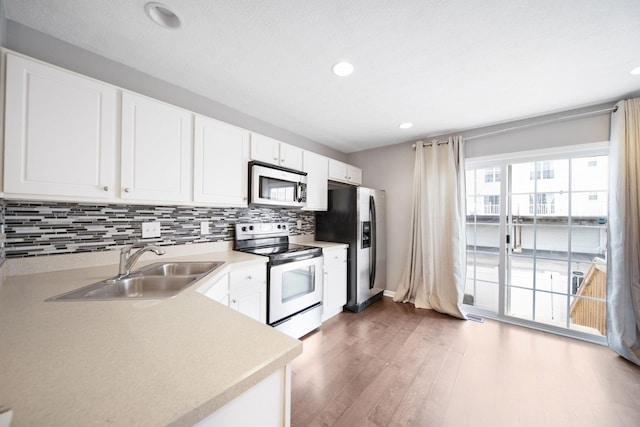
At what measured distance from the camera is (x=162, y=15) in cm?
134

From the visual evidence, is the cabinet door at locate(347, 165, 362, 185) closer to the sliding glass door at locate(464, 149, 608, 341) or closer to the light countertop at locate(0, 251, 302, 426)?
the sliding glass door at locate(464, 149, 608, 341)

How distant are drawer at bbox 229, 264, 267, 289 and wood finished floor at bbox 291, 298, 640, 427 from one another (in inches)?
29.6

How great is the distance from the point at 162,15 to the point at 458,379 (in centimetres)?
307

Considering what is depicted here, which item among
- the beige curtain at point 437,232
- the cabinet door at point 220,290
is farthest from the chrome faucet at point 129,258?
the beige curtain at point 437,232

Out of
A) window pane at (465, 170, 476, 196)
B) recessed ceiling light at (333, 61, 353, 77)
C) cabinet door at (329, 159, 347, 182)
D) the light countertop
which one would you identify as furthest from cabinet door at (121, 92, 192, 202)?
window pane at (465, 170, 476, 196)

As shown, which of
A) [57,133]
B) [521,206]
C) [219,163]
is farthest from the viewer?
[521,206]

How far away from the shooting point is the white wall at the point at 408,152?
2.36 m

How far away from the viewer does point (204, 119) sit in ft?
6.23

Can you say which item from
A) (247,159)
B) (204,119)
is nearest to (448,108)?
(247,159)

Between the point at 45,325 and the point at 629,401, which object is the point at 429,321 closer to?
the point at 629,401

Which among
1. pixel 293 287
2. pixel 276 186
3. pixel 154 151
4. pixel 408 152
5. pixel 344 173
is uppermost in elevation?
pixel 408 152

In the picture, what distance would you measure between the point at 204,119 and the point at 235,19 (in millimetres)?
797

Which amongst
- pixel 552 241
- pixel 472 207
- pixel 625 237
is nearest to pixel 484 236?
A: pixel 472 207

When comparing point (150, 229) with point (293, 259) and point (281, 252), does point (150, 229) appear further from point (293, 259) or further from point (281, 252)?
point (293, 259)
